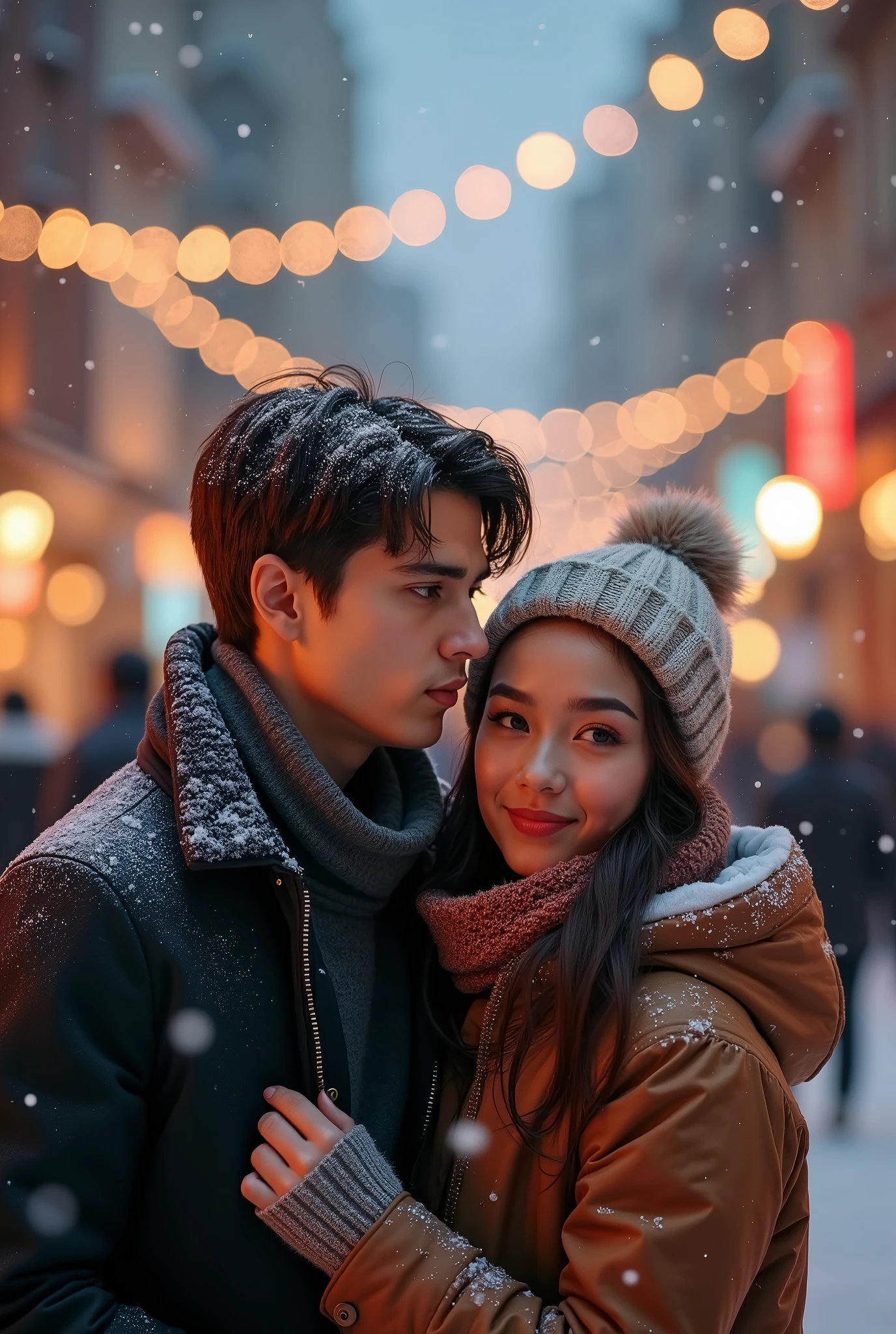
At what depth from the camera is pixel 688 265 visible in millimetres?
15953

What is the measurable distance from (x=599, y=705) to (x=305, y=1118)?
0.66m

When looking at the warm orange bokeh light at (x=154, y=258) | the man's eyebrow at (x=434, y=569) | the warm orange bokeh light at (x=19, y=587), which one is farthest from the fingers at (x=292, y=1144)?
the warm orange bokeh light at (x=154, y=258)

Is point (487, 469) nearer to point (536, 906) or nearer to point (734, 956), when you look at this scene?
point (536, 906)

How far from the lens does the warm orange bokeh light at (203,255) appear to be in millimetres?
7508

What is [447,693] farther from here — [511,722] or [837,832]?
[837,832]

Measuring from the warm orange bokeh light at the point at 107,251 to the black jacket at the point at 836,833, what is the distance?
17.9 ft

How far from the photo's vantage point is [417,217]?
4.42 meters

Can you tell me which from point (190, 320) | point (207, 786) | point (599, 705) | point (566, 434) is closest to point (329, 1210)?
point (207, 786)

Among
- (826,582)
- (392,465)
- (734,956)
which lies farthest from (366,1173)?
(826,582)

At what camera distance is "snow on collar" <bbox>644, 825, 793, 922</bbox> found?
1391 millimetres

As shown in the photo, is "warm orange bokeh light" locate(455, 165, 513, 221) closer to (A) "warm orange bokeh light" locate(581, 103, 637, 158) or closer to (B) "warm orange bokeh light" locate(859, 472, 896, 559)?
(A) "warm orange bokeh light" locate(581, 103, 637, 158)

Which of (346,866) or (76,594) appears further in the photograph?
(76,594)

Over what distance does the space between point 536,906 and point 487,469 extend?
629 mm

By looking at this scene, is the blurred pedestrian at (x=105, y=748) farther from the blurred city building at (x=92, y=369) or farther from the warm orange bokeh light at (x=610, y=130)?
the warm orange bokeh light at (x=610, y=130)
